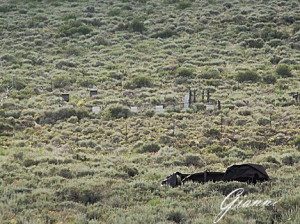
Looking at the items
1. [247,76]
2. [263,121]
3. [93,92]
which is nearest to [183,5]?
[247,76]

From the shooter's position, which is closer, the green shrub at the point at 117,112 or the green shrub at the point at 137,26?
the green shrub at the point at 117,112

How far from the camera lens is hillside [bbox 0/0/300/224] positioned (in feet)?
29.3

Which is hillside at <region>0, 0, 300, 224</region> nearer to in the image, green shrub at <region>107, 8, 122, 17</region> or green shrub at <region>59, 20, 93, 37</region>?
green shrub at <region>59, 20, 93, 37</region>

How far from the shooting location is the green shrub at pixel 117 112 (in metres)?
17.4

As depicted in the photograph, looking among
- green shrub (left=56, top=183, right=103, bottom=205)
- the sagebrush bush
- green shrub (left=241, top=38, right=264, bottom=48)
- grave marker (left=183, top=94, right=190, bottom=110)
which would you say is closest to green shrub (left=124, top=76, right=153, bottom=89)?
the sagebrush bush

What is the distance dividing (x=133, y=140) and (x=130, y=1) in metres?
25.4

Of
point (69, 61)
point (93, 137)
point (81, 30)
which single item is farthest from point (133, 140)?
point (81, 30)

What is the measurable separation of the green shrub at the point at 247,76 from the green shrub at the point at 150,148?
28.9ft

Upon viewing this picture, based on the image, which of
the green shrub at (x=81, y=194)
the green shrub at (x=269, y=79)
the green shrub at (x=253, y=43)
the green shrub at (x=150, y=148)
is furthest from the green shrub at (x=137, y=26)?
the green shrub at (x=81, y=194)

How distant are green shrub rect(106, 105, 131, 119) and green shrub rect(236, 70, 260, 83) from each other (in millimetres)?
6211

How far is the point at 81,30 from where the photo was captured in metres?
31.6

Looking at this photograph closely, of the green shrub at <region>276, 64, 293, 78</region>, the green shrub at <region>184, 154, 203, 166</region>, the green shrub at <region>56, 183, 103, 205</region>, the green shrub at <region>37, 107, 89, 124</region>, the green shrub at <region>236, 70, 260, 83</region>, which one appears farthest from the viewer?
the green shrub at <region>276, 64, 293, 78</region>

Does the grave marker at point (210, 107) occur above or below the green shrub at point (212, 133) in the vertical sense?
above

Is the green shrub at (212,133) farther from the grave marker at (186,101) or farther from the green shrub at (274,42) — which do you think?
the green shrub at (274,42)
